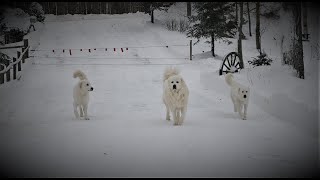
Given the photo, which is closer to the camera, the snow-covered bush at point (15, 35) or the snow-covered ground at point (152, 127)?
the snow-covered ground at point (152, 127)

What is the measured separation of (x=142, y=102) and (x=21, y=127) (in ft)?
15.7

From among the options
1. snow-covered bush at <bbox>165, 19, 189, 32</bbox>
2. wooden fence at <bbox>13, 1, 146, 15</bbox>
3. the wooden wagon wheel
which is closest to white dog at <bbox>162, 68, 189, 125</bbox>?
the wooden wagon wheel

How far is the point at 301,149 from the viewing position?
6.29 m

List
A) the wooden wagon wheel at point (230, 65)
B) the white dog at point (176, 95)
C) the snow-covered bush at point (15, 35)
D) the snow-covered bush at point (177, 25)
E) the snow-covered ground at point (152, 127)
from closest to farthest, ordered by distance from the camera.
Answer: the snow-covered ground at point (152, 127), the white dog at point (176, 95), the wooden wagon wheel at point (230, 65), the snow-covered bush at point (15, 35), the snow-covered bush at point (177, 25)

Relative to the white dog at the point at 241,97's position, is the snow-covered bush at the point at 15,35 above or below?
above

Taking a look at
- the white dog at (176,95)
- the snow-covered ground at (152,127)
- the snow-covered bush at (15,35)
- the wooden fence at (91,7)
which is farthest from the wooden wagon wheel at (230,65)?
the wooden fence at (91,7)

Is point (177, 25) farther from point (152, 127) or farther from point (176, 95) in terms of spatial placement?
point (152, 127)

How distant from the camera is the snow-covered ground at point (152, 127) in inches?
217

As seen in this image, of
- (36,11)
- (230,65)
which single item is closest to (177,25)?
(36,11)

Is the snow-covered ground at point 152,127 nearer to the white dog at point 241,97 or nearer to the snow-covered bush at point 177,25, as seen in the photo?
the white dog at point 241,97

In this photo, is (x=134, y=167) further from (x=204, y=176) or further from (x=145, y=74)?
(x=145, y=74)

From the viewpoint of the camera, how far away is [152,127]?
8.23 m

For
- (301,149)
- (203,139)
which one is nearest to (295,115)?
(301,149)

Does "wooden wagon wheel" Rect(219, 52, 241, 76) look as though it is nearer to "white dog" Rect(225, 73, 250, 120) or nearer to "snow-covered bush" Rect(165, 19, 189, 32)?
"white dog" Rect(225, 73, 250, 120)
